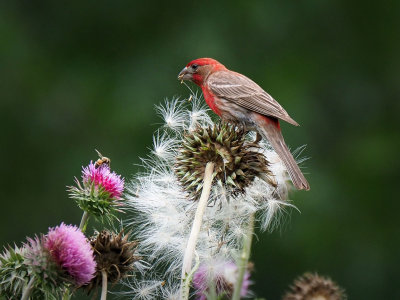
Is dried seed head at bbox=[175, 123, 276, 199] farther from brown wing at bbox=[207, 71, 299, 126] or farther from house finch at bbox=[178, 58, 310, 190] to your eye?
brown wing at bbox=[207, 71, 299, 126]

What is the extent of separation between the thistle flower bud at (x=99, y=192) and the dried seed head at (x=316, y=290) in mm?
1009

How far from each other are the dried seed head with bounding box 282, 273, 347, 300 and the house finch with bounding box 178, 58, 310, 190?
165 centimetres

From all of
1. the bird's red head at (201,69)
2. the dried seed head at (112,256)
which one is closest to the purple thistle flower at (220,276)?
the dried seed head at (112,256)

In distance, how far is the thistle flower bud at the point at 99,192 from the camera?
159 inches

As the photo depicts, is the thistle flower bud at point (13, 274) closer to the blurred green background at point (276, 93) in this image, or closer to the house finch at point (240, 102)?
the house finch at point (240, 102)

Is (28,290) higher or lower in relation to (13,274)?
lower

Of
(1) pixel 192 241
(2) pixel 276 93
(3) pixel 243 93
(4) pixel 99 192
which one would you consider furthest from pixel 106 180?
(2) pixel 276 93

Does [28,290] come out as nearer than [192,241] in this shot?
Yes

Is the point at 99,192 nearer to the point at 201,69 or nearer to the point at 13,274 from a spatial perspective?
the point at 13,274

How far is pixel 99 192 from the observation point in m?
4.08

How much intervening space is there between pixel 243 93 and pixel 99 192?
2.38 m

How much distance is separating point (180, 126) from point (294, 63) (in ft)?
33.6

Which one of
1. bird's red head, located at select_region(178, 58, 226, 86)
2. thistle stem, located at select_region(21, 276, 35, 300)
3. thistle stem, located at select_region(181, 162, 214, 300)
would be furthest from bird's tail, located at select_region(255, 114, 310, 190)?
thistle stem, located at select_region(21, 276, 35, 300)

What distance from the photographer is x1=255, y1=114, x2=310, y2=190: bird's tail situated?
4.91m
